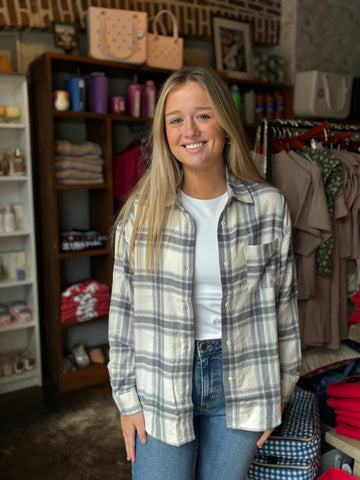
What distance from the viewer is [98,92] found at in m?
3.28

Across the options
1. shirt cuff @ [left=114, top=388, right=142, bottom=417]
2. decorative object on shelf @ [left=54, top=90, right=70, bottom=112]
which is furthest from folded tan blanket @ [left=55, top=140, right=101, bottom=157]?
shirt cuff @ [left=114, top=388, right=142, bottom=417]

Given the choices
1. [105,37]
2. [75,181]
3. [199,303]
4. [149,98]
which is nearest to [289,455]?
[199,303]

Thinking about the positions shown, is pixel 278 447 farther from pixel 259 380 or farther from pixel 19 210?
pixel 19 210

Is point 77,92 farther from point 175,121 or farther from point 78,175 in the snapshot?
point 175,121

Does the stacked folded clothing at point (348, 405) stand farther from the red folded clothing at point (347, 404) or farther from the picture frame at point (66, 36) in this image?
the picture frame at point (66, 36)

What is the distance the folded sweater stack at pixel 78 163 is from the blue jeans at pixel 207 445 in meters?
2.23

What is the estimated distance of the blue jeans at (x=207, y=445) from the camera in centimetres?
129

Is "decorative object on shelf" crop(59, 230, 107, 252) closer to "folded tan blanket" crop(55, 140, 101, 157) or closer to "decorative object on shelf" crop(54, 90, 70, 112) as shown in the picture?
"folded tan blanket" crop(55, 140, 101, 157)

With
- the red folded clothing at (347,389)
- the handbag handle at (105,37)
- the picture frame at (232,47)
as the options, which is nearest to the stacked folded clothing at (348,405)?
the red folded clothing at (347,389)

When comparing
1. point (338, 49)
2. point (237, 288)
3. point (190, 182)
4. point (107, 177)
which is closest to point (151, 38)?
point (107, 177)

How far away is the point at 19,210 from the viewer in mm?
3309

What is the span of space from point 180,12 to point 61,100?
1357 millimetres

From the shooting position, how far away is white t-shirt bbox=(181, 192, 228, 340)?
1294 mm

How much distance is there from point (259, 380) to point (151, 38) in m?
2.81
